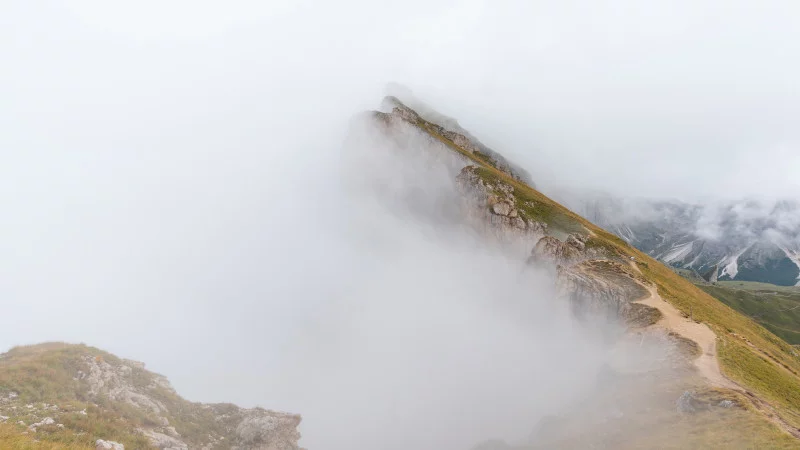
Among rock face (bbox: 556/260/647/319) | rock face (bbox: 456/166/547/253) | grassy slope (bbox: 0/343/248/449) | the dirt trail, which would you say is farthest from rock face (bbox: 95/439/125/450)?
rock face (bbox: 456/166/547/253)

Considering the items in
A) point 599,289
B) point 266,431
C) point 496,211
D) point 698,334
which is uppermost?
point 496,211

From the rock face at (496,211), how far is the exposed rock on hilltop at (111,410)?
3795 inches

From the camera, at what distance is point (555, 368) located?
8819 cm

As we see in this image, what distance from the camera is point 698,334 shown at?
61094 millimetres

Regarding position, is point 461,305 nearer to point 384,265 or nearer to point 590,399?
point 384,265

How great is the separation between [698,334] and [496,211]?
7750cm

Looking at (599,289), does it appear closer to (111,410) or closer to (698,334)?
(698,334)

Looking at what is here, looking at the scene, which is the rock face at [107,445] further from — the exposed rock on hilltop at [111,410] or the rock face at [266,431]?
the rock face at [266,431]

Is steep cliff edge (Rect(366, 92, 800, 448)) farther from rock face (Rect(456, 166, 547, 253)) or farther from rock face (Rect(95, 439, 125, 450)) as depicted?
rock face (Rect(95, 439, 125, 450))

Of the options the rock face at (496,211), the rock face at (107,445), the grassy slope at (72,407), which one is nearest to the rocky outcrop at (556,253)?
the rock face at (496,211)

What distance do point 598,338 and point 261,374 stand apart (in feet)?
468

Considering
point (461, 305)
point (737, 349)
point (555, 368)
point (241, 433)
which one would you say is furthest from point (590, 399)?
point (461, 305)

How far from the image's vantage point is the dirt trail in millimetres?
47978

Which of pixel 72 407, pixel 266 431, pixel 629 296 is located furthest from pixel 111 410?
pixel 629 296
